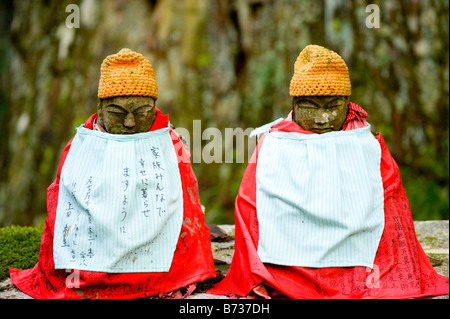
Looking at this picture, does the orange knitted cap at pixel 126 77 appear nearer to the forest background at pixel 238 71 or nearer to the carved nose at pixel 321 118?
the carved nose at pixel 321 118

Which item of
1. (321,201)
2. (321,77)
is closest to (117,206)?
(321,201)

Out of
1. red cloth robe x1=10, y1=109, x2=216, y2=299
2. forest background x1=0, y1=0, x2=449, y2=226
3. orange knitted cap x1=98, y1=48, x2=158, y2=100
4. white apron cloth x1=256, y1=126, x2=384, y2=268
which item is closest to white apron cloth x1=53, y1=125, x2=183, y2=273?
red cloth robe x1=10, y1=109, x2=216, y2=299

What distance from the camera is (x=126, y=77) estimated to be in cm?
370

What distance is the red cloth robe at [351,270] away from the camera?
358 centimetres

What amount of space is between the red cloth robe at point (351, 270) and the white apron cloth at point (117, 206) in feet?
1.43

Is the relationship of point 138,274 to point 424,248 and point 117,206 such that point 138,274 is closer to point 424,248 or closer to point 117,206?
point 117,206

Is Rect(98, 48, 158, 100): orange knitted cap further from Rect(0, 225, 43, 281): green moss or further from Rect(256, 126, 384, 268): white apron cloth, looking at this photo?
Rect(0, 225, 43, 281): green moss

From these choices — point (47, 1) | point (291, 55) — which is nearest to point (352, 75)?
point (291, 55)

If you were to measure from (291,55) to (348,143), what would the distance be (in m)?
2.73

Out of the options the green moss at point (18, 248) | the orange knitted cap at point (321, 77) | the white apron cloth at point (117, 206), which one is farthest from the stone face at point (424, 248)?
the orange knitted cap at point (321, 77)

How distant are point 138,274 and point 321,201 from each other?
122 cm

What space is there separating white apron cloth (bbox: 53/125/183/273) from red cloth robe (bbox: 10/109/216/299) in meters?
0.07

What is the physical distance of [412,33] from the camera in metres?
6.41

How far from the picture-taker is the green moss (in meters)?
4.40
